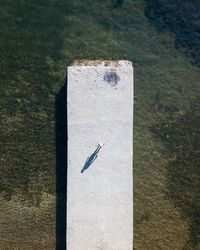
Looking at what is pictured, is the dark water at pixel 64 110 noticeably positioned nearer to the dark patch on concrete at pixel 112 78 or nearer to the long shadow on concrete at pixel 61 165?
the long shadow on concrete at pixel 61 165

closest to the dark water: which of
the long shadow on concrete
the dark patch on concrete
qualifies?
the long shadow on concrete

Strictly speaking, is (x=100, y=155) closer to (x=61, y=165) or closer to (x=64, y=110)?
(x=61, y=165)

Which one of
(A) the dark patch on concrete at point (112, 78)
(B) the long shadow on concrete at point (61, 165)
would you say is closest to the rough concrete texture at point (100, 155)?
(A) the dark patch on concrete at point (112, 78)

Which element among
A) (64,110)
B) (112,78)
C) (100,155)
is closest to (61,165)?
(100,155)

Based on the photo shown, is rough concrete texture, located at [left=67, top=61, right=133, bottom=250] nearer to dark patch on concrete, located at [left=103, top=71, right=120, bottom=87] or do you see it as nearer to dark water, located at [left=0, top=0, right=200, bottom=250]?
dark patch on concrete, located at [left=103, top=71, right=120, bottom=87]

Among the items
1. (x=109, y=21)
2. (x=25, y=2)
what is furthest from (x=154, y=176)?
(x=25, y=2)

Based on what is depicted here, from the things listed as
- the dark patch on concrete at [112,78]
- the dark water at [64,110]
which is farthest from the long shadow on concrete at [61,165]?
the dark patch on concrete at [112,78]

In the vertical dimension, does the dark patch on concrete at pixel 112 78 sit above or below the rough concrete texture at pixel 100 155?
above

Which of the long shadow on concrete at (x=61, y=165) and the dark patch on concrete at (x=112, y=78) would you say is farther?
the long shadow on concrete at (x=61, y=165)

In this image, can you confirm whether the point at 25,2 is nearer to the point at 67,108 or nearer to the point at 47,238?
the point at 67,108
